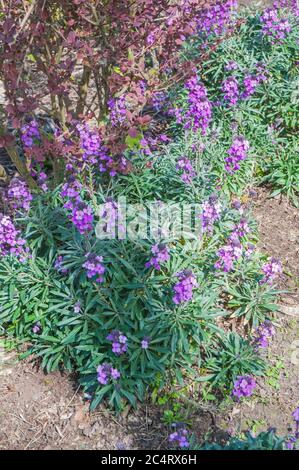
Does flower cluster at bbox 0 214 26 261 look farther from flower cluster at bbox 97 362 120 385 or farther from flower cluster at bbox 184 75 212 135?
flower cluster at bbox 184 75 212 135

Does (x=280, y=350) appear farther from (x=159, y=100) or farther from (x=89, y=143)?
(x=159, y=100)

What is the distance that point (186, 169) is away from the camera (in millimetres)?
4086

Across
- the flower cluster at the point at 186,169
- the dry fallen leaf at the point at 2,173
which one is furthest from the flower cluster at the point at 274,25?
the dry fallen leaf at the point at 2,173

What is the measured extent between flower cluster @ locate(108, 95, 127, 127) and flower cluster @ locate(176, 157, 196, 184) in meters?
0.53

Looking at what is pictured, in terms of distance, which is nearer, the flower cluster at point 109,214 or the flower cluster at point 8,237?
the flower cluster at point 109,214

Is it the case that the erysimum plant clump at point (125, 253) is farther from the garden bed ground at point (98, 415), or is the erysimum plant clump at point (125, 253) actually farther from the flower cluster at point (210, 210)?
the garden bed ground at point (98, 415)

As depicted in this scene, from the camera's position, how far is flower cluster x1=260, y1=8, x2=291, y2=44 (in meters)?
5.02

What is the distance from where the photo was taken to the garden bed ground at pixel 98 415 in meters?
3.23

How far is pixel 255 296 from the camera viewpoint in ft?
12.2

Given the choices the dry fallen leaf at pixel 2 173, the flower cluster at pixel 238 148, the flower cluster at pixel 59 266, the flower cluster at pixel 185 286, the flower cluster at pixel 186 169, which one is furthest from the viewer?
the dry fallen leaf at pixel 2 173

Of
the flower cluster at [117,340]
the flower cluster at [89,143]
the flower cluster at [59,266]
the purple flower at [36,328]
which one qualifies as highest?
the flower cluster at [89,143]

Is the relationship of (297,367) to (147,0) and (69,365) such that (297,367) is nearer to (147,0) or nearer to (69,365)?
(69,365)

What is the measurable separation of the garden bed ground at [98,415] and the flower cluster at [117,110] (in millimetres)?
1798

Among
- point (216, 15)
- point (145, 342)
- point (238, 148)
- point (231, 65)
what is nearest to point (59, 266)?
point (145, 342)
